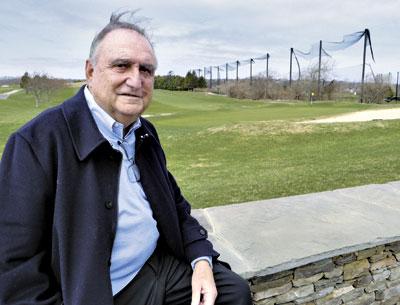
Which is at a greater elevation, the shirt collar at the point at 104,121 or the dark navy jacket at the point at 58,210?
the shirt collar at the point at 104,121

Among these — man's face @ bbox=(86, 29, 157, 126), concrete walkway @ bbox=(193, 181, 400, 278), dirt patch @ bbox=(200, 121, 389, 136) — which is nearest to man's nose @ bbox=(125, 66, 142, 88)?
man's face @ bbox=(86, 29, 157, 126)

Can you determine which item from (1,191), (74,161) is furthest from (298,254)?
(1,191)

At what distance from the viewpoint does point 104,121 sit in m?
1.55

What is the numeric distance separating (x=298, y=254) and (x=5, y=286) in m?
1.41

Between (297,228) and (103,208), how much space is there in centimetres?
147

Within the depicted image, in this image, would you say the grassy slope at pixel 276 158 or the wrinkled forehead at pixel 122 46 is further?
the grassy slope at pixel 276 158

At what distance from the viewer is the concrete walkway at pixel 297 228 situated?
2080 mm

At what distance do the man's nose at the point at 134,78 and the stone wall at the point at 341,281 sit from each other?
111cm

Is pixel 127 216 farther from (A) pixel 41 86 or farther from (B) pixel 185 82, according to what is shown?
(B) pixel 185 82

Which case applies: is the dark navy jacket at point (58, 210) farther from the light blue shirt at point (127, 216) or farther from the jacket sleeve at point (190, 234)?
the jacket sleeve at point (190, 234)

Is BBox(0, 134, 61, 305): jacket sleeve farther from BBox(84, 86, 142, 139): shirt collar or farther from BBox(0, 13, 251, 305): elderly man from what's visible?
BBox(84, 86, 142, 139): shirt collar

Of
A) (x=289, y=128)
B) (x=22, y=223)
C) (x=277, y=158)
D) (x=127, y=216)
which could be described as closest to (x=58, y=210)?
(x=22, y=223)

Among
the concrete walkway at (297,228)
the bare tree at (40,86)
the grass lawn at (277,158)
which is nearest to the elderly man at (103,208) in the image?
the concrete walkway at (297,228)

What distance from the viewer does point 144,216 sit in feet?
5.13
